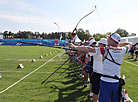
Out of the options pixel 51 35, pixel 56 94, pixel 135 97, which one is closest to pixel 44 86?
pixel 56 94

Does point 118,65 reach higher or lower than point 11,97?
higher

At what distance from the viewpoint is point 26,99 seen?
198 inches

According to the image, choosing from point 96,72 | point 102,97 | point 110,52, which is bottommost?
point 102,97

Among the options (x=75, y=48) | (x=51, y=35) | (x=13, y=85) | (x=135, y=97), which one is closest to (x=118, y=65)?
(x=75, y=48)

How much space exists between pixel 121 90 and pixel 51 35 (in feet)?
360

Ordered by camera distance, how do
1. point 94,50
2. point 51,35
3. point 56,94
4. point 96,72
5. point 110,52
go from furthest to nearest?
point 51,35
point 56,94
point 96,72
point 110,52
point 94,50

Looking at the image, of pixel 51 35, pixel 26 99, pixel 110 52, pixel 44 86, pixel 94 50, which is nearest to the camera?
pixel 94 50

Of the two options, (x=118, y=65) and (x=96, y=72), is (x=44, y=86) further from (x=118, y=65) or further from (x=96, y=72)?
(x=118, y=65)

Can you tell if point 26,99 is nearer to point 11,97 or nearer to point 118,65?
point 11,97

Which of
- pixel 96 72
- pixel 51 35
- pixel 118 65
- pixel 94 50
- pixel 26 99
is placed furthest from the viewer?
pixel 51 35

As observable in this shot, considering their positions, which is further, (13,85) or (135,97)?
(13,85)

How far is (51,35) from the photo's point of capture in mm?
111000

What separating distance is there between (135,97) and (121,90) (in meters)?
2.71

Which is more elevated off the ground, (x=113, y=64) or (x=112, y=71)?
(x=113, y=64)
